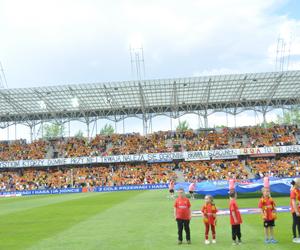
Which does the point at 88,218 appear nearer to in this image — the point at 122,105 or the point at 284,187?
the point at 284,187

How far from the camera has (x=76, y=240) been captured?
46.1 ft

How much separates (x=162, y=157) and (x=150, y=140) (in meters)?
5.37

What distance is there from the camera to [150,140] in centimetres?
6134

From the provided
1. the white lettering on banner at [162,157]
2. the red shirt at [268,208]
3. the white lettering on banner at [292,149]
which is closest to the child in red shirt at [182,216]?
the red shirt at [268,208]

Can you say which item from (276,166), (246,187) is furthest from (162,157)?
(246,187)

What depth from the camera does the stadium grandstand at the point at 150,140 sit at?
50250mm

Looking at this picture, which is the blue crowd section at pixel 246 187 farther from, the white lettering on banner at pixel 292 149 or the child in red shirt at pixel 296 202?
the white lettering on banner at pixel 292 149

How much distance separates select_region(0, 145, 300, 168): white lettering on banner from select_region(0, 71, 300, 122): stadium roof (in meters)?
6.38

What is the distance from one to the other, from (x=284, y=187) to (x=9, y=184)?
37.4 m

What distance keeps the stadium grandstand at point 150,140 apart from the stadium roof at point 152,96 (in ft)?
0.38

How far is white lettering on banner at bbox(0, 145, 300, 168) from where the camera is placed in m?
55.6

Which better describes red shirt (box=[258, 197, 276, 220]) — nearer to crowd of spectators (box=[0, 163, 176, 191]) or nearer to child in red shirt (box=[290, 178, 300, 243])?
child in red shirt (box=[290, 178, 300, 243])

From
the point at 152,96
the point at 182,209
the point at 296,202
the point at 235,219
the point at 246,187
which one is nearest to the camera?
the point at 296,202

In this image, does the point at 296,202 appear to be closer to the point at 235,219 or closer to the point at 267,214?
the point at 267,214
